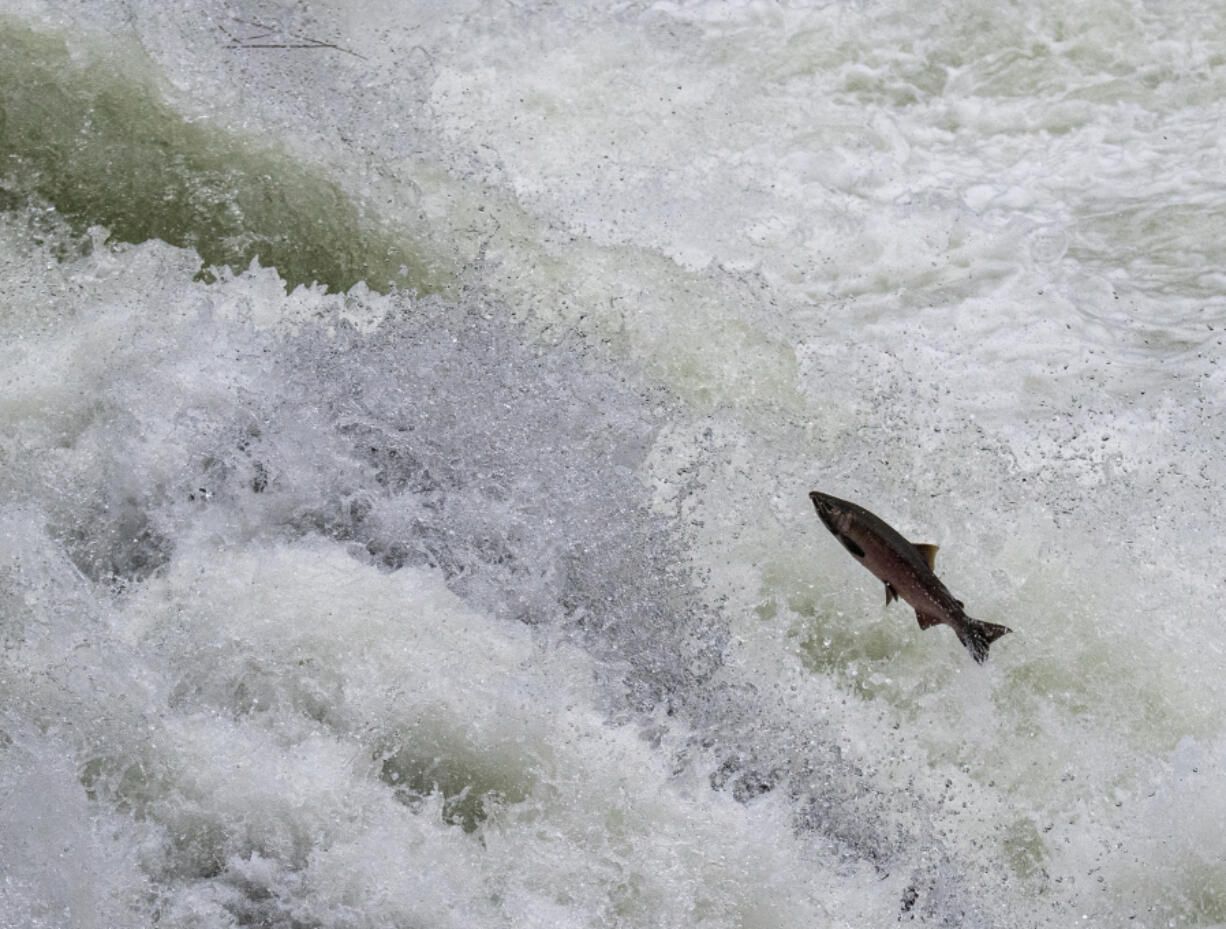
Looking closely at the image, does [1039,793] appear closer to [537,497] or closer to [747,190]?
[537,497]

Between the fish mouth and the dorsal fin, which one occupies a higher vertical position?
the fish mouth

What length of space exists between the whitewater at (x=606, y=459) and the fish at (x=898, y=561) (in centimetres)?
34

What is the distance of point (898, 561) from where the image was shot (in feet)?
7.91

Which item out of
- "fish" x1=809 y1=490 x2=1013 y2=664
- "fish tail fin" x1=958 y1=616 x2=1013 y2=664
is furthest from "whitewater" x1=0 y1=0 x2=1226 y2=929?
"fish" x1=809 y1=490 x2=1013 y2=664

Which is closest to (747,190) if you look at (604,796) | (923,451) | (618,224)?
(618,224)

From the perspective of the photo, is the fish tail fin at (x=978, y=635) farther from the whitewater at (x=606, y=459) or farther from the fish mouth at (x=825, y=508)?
the fish mouth at (x=825, y=508)

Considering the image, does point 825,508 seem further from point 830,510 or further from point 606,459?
point 606,459

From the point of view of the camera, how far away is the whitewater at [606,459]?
2.54m

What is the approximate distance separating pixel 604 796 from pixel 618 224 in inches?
63.6

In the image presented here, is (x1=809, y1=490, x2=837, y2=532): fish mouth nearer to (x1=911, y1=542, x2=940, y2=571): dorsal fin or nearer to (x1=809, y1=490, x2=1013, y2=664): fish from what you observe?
(x1=809, y1=490, x2=1013, y2=664): fish

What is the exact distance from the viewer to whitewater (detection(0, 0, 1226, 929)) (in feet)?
8.35

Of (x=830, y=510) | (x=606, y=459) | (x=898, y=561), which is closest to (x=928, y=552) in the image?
(x=898, y=561)

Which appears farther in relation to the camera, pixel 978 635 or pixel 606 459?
pixel 606 459

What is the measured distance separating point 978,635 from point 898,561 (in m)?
0.25
